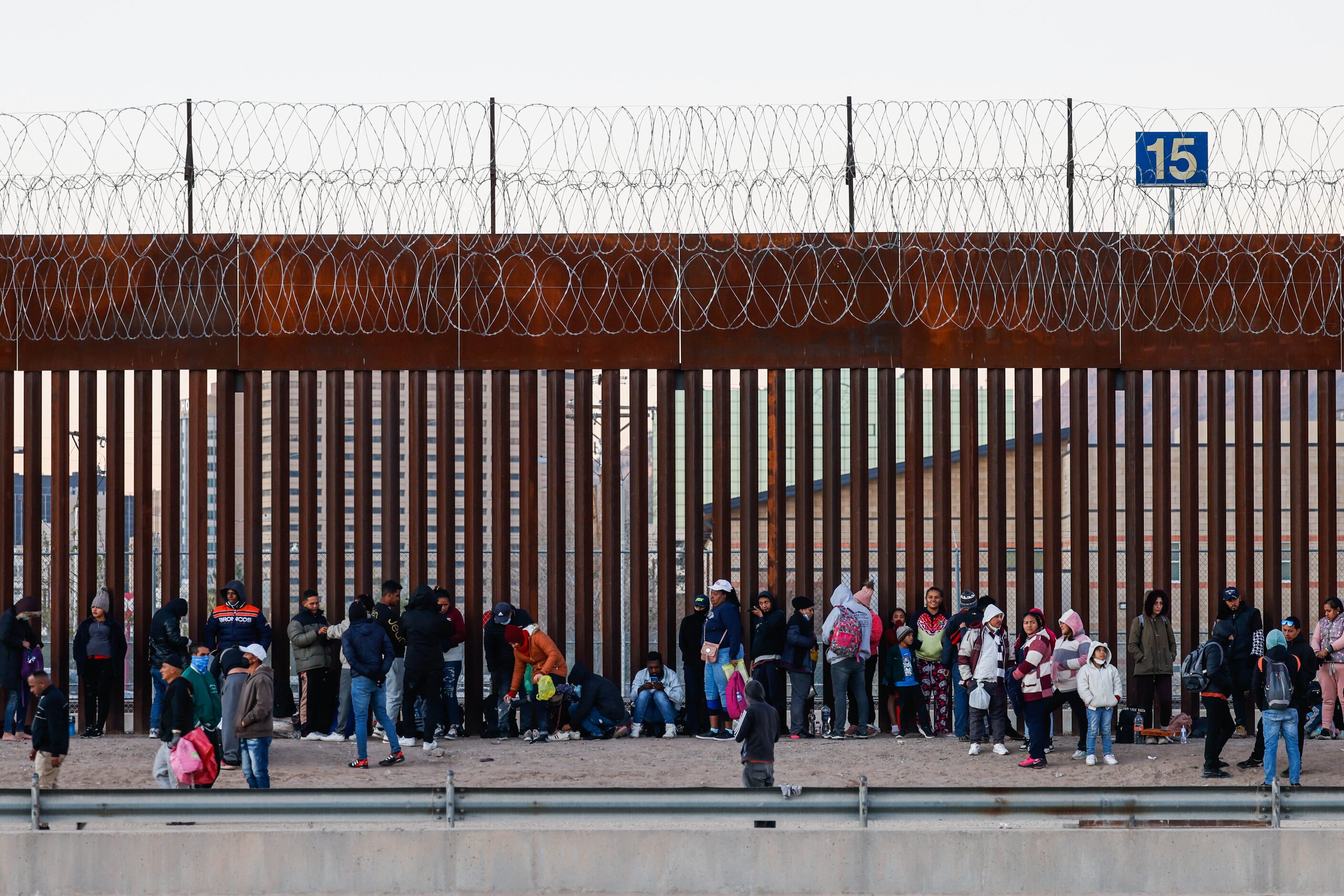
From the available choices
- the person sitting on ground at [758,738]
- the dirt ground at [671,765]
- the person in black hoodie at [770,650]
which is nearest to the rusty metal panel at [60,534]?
the dirt ground at [671,765]

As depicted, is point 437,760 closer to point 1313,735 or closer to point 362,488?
point 362,488

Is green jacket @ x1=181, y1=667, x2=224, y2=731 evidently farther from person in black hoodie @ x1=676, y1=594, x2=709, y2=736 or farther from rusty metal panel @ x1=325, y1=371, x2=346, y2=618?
person in black hoodie @ x1=676, y1=594, x2=709, y2=736

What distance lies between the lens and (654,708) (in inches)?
492

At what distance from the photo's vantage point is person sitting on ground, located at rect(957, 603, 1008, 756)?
37.3 ft

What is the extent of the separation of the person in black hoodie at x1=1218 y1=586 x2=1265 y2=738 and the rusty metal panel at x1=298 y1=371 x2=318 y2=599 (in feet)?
24.0

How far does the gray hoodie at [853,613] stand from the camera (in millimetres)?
12234

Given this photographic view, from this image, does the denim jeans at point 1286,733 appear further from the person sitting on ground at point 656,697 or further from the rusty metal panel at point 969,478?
the person sitting on ground at point 656,697

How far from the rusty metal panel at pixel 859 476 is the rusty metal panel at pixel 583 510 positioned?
2.21 metres

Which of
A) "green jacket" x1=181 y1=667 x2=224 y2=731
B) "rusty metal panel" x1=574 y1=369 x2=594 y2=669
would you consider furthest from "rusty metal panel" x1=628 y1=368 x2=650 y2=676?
"green jacket" x1=181 y1=667 x2=224 y2=731

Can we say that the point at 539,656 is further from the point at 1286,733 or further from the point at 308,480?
the point at 1286,733

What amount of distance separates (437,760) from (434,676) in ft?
2.14

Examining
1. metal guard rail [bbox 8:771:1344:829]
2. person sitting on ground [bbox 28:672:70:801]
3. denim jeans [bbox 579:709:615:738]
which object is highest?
person sitting on ground [bbox 28:672:70:801]

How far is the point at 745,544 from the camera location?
1274 cm

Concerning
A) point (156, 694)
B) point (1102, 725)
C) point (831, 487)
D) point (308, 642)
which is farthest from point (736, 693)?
point (156, 694)
